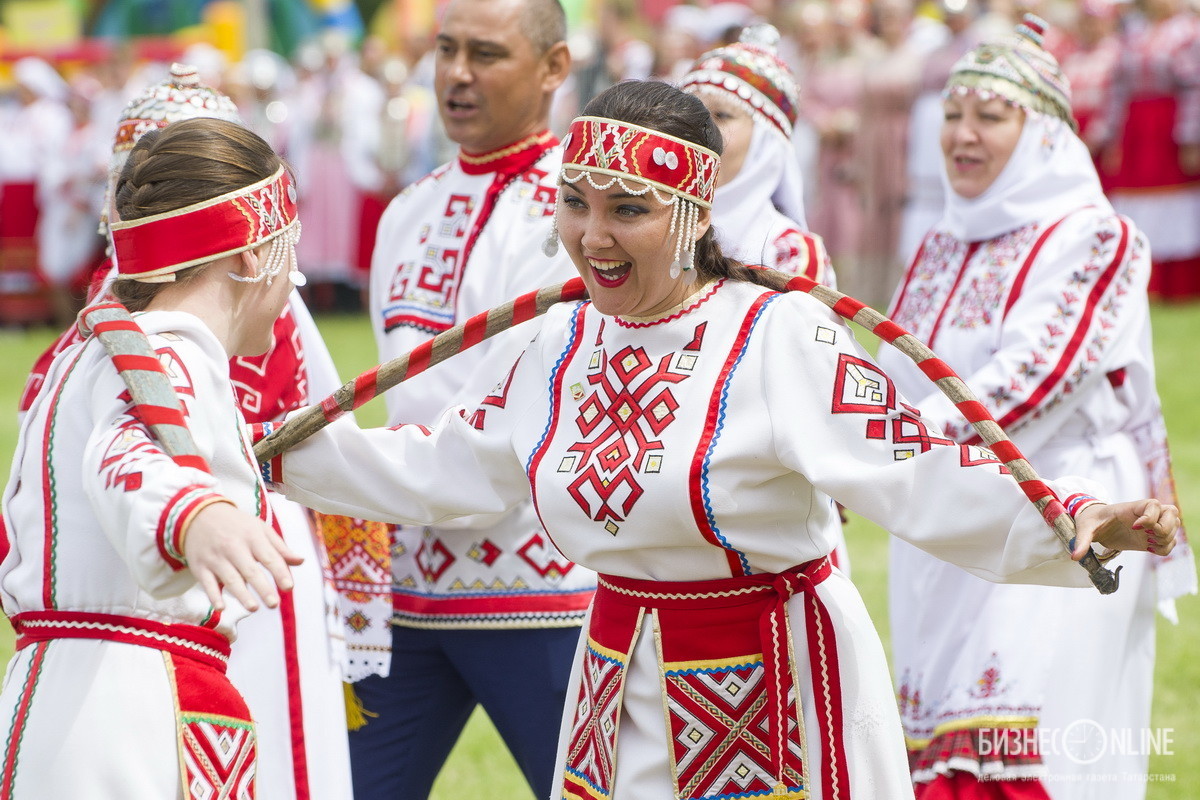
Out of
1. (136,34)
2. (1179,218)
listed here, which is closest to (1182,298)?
(1179,218)

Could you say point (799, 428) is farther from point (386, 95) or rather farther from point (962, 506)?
point (386, 95)

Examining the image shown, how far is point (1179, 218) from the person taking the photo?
1259 cm

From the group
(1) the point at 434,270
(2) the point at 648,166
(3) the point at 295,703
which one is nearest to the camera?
(2) the point at 648,166

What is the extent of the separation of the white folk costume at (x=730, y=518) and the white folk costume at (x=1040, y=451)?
120 cm

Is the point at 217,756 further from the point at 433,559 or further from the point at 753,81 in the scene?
the point at 753,81

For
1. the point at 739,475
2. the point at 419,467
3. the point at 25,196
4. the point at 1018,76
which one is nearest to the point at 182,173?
the point at 419,467

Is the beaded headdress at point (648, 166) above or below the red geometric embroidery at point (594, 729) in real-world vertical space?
above

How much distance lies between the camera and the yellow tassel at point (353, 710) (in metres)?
4.05

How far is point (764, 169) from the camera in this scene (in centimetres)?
443

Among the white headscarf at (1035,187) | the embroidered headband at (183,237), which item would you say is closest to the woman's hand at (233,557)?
the embroidered headband at (183,237)

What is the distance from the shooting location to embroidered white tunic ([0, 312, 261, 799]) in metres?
2.65

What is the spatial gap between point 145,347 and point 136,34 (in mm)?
23134

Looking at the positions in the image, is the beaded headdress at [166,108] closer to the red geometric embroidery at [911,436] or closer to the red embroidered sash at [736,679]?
the red embroidered sash at [736,679]

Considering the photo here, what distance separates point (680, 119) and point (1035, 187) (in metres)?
1.86
